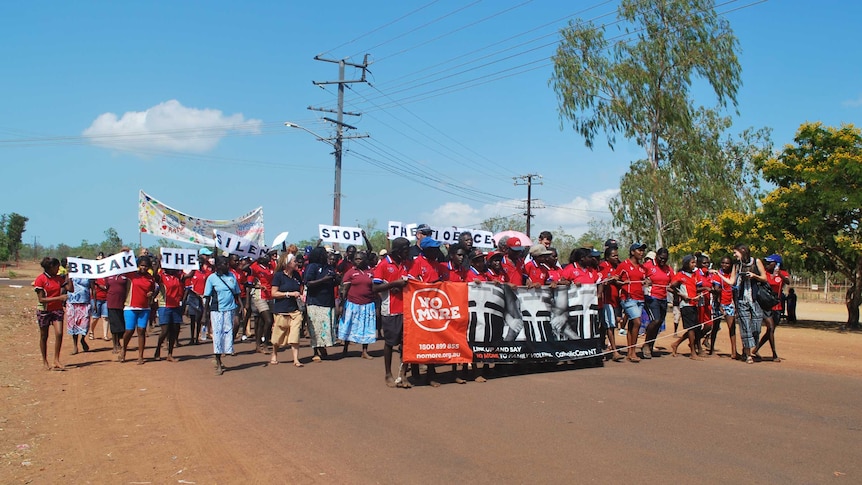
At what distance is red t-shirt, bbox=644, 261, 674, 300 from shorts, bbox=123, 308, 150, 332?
8819mm

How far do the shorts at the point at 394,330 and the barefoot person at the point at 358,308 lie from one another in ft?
10.1

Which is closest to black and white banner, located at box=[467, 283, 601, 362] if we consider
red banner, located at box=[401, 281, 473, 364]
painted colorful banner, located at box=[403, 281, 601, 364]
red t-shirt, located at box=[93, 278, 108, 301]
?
painted colorful banner, located at box=[403, 281, 601, 364]

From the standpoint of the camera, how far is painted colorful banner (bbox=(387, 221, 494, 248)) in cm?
1458

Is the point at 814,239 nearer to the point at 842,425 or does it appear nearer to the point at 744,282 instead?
the point at 744,282

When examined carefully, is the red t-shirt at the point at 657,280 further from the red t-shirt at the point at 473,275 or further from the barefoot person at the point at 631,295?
the red t-shirt at the point at 473,275

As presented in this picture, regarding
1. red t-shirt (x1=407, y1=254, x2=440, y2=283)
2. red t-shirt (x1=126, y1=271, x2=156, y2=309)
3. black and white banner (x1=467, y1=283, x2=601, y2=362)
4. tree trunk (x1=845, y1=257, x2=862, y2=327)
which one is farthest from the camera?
tree trunk (x1=845, y1=257, x2=862, y2=327)

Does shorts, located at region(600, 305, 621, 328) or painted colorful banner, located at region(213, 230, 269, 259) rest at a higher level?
painted colorful banner, located at region(213, 230, 269, 259)

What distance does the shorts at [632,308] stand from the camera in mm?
11484

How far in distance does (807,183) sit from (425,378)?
18192mm

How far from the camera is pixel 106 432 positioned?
23.9 feet

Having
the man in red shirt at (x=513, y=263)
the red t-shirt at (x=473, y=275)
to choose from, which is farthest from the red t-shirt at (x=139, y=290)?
the man in red shirt at (x=513, y=263)

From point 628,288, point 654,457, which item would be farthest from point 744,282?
point 654,457

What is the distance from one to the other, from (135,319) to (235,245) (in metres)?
3.57

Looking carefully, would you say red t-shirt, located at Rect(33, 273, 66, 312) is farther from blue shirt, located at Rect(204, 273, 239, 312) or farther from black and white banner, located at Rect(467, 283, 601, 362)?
black and white banner, located at Rect(467, 283, 601, 362)
